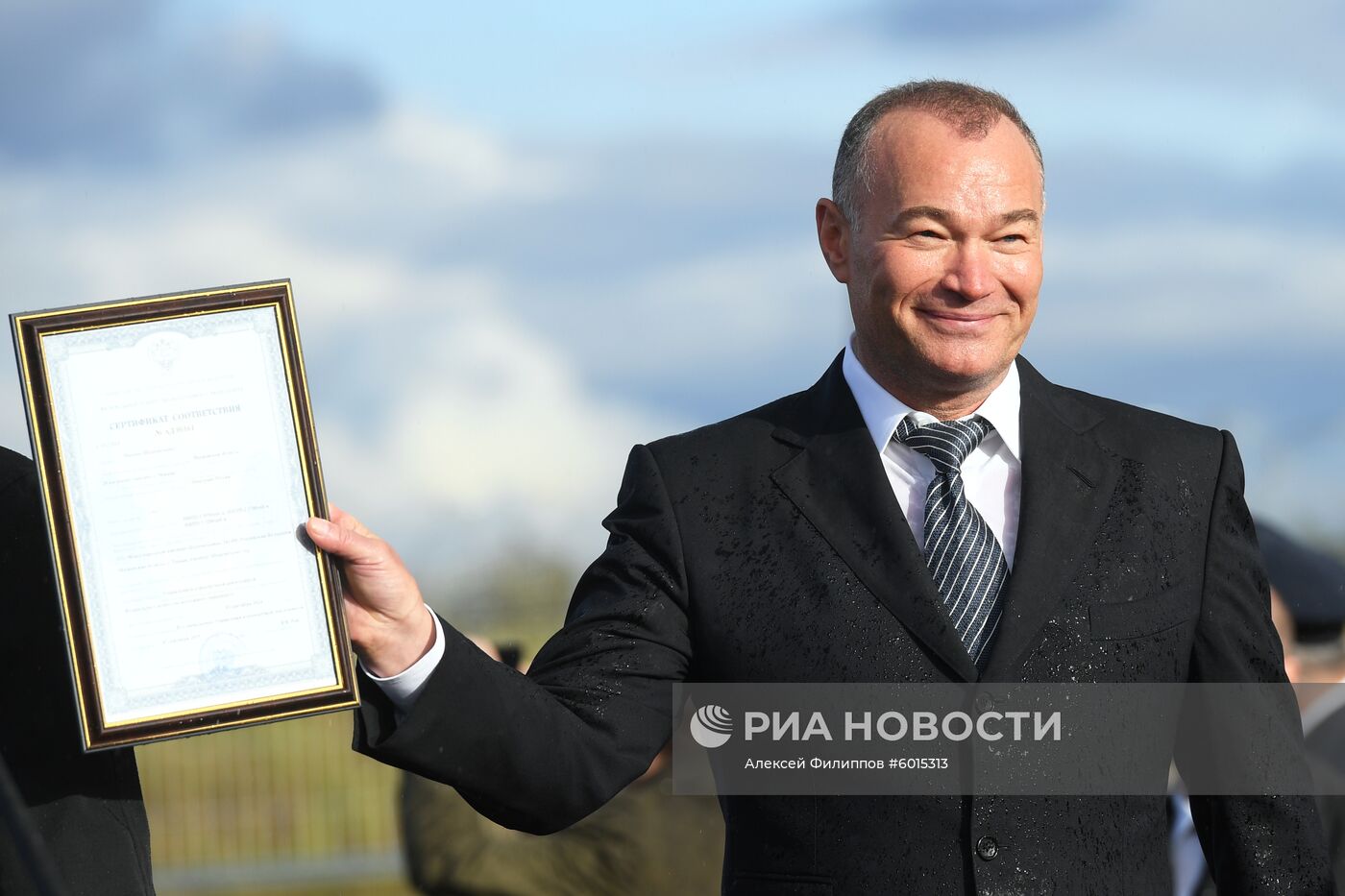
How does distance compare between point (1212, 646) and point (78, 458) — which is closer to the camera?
point (78, 458)

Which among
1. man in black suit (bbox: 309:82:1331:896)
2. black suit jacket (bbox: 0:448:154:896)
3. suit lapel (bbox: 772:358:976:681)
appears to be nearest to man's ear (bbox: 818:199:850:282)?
man in black suit (bbox: 309:82:1331:896)

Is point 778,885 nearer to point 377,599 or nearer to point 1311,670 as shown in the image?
point 377,599

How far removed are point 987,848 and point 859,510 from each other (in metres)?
0.61

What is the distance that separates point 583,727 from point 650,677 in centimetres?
17

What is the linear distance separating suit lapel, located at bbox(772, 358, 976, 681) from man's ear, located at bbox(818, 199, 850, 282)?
19 cm

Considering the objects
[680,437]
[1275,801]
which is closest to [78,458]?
[680,437]

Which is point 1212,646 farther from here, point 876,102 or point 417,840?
point 417,840

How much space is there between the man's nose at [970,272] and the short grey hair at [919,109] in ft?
0.69

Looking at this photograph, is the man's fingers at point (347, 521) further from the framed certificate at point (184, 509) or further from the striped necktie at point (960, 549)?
the striped necktie at point (960, 549)

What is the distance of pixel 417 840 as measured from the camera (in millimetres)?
5438

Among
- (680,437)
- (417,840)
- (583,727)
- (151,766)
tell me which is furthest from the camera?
(151,766)

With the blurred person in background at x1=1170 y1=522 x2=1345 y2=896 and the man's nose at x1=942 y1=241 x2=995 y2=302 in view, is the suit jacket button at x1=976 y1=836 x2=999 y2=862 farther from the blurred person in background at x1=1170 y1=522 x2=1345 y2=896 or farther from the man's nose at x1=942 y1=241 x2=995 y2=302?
the blurred person in background at x1=1170 y1=522 x2=1345 y2=896

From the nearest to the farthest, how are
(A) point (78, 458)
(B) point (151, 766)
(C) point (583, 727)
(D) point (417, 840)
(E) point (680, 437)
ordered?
(A) point (78, 458), (C) point (583, 727), (E) point (680, 437), (D) point (417, 840), (B) point (151, 766)

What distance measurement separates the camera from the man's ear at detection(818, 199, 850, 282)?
3.25 meters
